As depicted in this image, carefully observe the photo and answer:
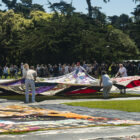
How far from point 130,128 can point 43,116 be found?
137 inches

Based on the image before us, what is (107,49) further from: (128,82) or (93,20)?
(128,82)

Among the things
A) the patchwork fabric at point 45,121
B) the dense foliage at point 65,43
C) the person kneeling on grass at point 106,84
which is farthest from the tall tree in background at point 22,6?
the patchwork fabric at point 45,121

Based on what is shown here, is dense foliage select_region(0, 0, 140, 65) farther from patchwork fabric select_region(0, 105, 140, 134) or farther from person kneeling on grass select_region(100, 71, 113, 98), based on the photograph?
patchwork fabric select_region(0, 105, 140, 134)

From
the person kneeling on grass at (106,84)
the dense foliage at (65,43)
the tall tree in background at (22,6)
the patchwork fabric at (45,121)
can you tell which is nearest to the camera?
the patchwork fabric at (45,121)

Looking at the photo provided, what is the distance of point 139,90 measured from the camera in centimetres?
2633

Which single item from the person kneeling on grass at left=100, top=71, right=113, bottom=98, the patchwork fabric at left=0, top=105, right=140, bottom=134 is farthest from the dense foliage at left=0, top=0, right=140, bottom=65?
the patchwork fabric at left=0, top=105, right=140, bottom=134

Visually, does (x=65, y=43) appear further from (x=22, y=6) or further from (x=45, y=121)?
(x=22, y=6)

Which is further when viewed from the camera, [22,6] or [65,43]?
[22,6]

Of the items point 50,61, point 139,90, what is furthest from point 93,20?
point 139,90

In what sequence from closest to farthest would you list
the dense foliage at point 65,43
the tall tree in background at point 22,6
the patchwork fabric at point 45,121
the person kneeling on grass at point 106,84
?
the patchwork fabric at point 45,121
the person kneeling on grass at point 106,84
the dense foliage at point 65,43
the tall tree in background at point 22,6

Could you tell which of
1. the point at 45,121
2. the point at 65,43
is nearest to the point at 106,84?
the point at 45,121

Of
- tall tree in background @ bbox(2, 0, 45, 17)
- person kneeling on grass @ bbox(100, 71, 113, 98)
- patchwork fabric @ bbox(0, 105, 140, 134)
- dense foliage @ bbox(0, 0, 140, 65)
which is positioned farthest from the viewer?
tall tree in background @ bbox(2, 0, 45, 17)

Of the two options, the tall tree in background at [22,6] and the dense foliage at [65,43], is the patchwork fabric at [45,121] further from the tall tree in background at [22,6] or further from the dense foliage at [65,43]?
the tall tree in background at [22,6]

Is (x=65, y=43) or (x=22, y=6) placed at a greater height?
(x=22, y=6)
